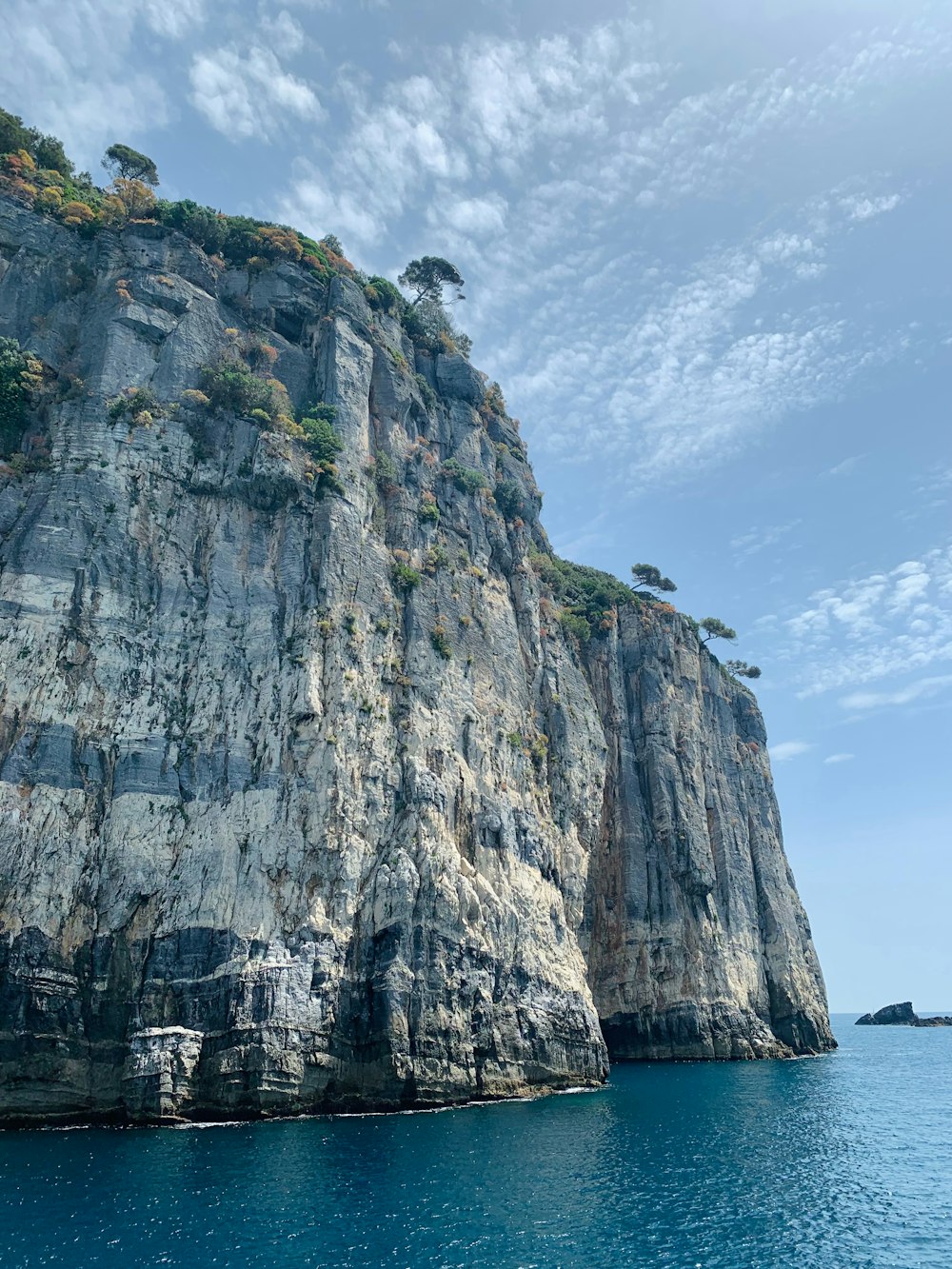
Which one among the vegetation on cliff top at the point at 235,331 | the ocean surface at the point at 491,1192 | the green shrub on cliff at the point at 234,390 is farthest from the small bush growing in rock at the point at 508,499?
the ocean surface at the point at 491,1192

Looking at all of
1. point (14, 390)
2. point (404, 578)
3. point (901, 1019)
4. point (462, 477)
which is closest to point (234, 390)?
point (14, 390)

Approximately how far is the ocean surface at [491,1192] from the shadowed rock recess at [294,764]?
4464 millimetres

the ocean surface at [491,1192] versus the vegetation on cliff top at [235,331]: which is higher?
the vegetation on cliff top at [235,331]

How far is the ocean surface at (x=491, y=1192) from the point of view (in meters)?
25.3

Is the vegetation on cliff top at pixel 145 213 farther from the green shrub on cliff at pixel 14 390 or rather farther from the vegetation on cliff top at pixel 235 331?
the green shrub on cliff at pixel 14 390

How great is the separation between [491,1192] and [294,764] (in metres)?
24.6

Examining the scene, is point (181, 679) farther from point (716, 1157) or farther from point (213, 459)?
point (716, 1157)

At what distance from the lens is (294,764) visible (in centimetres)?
4900

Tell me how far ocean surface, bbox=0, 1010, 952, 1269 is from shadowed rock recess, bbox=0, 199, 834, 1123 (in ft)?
14.6

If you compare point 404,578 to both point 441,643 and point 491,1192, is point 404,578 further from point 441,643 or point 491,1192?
point 491,1192

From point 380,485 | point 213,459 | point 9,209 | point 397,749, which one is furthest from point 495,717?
point 9,209

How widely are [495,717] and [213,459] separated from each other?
25.8m

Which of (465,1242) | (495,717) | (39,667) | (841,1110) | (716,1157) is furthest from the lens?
(495,717)

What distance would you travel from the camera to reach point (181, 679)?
50.2 metres
